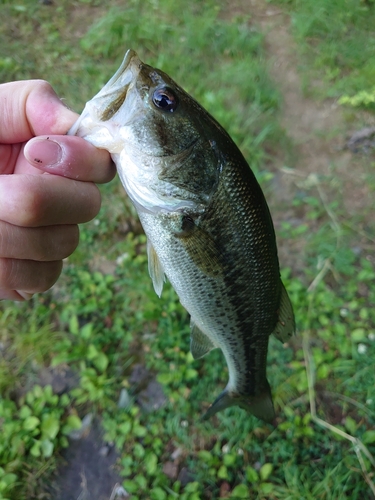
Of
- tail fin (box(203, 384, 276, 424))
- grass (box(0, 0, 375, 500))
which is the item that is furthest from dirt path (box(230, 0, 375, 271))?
tail fin (box(203, 384, 276, 424))

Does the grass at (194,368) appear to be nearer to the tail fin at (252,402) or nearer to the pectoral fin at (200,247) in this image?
the tail fin at (252,402)

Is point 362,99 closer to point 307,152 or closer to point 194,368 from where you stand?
point 307,152

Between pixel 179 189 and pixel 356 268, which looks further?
pixel 356 268

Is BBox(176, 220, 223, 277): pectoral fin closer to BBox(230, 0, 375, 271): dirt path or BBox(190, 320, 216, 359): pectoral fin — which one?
BBox(190, 320, 216, 359): pectoral fin

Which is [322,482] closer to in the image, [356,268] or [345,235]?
[356,268]

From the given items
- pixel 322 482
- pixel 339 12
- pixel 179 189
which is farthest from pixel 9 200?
pixel 339 12

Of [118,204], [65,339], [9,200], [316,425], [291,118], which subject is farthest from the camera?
[291,118]
